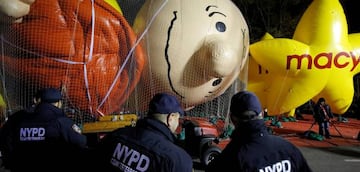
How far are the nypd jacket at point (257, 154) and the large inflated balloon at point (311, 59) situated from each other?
7096 millimetres

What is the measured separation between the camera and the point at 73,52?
6.04 m

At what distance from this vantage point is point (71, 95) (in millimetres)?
6152

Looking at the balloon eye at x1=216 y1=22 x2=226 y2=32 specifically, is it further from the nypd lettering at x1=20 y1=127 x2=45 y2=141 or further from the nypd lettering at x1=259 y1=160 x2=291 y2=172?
the nypd lettering at x1=259 y1=160 x2=291 y2=172

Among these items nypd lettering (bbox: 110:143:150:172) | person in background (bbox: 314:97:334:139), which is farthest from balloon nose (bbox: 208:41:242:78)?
nypd lettering (bbox: 110:143:150:172)

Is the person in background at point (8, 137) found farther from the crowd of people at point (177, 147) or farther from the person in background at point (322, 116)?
the person in background at point (322, 116)

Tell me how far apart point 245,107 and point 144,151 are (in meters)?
0.54

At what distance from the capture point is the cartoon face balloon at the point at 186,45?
6.64 metres

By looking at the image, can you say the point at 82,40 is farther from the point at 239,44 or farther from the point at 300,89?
the point at 300,89

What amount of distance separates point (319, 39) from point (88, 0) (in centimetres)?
534

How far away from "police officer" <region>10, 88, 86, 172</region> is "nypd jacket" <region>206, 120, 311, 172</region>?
1418 mm

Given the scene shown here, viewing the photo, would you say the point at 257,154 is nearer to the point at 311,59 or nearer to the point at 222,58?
the point at 222,58

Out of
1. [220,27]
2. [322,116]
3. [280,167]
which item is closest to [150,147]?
[280,167]

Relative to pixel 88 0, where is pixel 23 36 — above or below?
below

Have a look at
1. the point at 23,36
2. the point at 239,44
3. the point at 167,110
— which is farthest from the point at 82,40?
the point at 167,110
